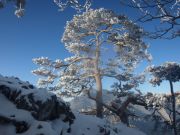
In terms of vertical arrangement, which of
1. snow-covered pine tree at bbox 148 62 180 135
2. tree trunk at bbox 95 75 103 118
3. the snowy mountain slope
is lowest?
the snowy mountain slope

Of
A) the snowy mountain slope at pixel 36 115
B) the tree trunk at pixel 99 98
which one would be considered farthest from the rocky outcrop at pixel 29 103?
the tree trunk at pixel 99 98

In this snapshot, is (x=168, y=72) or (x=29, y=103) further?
(x=168, y=72)

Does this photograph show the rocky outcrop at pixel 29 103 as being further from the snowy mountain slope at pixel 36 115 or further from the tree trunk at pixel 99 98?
the tree trunk at pixel 99 98

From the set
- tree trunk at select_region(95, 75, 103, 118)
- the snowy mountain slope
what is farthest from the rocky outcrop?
tree trunk at select_region(95, 75, 103, 118)

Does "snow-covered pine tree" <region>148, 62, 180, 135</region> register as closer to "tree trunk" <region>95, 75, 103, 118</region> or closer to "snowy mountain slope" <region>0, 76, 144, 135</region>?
"tree trunk" <region>95, 75, 103, 118</region>

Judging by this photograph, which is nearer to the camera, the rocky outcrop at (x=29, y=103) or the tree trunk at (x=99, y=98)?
the rocky outcrop at (x=29, y=103)

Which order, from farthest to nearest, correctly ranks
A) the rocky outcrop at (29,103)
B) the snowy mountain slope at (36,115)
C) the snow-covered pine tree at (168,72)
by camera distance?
the snow-covered pine tree at (168,72) < the rocky outcrop at (29,103) < the snowy mountain slope at (36,115)

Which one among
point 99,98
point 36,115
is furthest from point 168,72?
point 36,115

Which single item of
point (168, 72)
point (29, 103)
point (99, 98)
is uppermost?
point (168, 72)

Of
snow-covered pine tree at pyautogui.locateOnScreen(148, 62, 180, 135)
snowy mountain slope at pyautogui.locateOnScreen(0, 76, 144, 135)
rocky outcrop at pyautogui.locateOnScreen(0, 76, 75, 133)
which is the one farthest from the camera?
snow-covered pine tree at pyautogui.locateOnScreen(148, 62, 180, 135)

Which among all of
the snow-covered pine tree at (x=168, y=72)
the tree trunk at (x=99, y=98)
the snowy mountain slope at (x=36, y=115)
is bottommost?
the snowy mountain slope at (x=36, y=115)

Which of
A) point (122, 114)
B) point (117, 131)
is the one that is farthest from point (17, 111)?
point (122, 114)

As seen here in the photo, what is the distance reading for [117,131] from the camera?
14570 millimetres

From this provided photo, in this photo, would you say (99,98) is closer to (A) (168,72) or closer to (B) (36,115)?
(A) (168,72)
